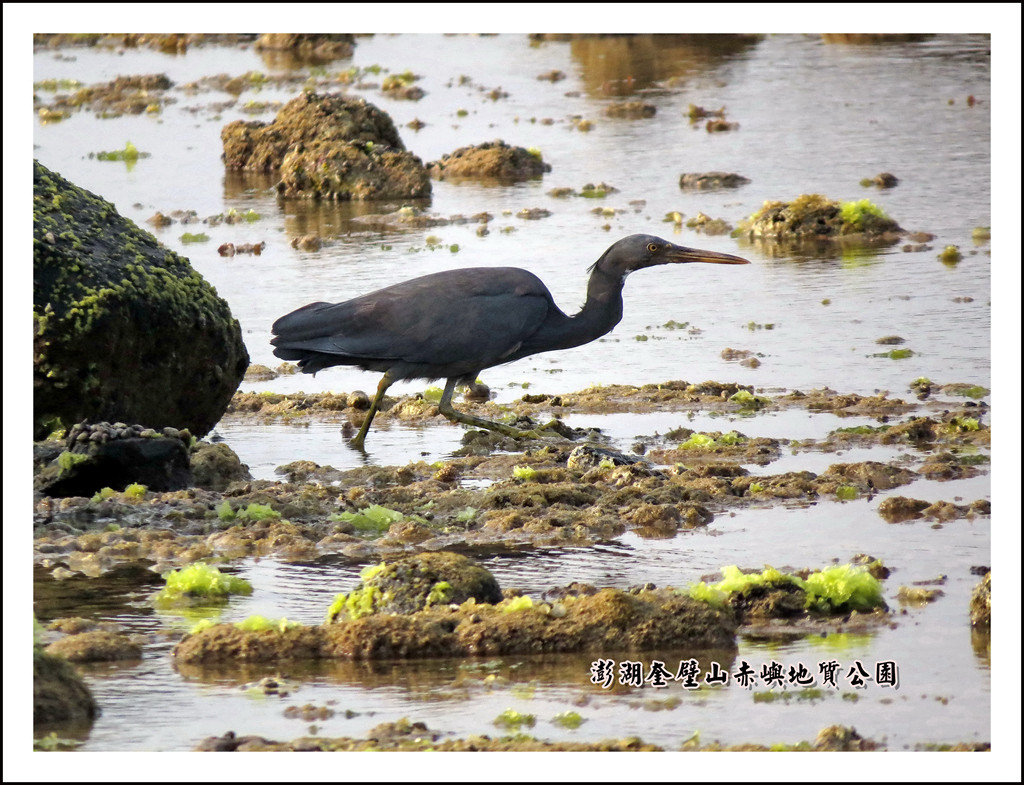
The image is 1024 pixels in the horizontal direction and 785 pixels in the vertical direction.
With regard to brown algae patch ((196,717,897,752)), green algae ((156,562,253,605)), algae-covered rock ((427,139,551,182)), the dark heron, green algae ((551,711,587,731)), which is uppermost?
algae-covered rock ((427,139,551,182))

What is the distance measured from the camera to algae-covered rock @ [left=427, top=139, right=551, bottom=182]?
20609 millimetres

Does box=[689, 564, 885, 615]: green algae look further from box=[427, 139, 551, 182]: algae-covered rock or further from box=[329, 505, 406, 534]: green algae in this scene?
box=[427, 139, 551, 182]: algae-covered rock

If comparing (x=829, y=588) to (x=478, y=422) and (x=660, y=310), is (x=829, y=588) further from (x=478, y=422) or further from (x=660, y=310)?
(x=660, y=310)

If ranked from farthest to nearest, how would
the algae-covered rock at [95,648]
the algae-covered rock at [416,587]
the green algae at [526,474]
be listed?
1. the green algae at [526,474]
2. the algae-covered rock at [416,587]
3. the algae-covered rock at [95,648]

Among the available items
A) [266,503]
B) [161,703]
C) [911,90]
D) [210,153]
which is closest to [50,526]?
[266,503]

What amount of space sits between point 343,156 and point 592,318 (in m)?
10.3

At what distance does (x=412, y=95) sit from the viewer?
30.3 meters

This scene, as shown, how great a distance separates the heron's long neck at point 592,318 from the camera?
386 inches

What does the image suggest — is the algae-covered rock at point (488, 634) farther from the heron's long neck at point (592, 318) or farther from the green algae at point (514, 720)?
the heron's long neck at point (592, 318)

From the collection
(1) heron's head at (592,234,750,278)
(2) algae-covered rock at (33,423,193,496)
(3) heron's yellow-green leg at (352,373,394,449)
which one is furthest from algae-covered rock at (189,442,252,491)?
(1) heron's head at (592,234,750,278)

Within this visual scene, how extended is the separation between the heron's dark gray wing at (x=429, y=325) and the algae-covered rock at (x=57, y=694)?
14.1 feet

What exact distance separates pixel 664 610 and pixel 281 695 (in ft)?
4.88

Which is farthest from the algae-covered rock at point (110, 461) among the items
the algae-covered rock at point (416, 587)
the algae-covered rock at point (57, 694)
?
the algae-covered rock at point (57, 694)

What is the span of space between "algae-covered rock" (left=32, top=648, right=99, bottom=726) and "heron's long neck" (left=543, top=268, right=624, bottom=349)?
16.7 feet
